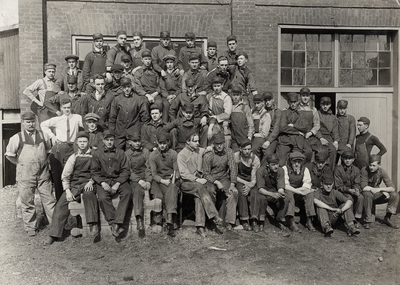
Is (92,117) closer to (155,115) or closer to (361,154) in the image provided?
(155,115)

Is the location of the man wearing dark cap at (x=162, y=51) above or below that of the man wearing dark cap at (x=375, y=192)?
above

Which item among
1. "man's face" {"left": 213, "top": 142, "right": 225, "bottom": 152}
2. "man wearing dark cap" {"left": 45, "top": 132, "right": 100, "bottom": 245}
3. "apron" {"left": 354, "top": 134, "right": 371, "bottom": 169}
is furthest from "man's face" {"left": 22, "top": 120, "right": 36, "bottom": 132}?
"apron" {"left": 354, "top": 134, "right": 371, "bottom": 169}

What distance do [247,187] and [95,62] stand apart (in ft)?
13.5

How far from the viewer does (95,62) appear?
348 inches

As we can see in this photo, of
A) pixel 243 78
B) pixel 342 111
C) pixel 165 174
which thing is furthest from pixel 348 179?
pixel 165 174

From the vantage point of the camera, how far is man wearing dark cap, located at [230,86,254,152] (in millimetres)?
8086

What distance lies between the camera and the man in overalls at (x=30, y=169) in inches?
276

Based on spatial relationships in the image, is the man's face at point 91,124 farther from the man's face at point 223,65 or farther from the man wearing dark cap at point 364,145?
the man wearing dark cap at point 364,145

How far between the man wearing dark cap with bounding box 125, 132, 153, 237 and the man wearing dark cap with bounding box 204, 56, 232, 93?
207cm

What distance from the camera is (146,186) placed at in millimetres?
7055

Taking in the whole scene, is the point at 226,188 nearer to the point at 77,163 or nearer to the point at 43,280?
the point at 77,163

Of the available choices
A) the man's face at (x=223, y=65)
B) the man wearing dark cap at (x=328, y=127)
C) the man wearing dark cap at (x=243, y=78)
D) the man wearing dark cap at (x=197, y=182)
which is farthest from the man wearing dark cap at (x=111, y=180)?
the man wearing dark cap at (x=328, y=127)

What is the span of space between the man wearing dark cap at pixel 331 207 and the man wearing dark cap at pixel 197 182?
5.75 feet

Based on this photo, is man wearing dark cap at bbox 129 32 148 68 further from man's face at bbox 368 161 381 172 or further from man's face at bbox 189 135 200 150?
man's face at bbox 368 161 381 172
